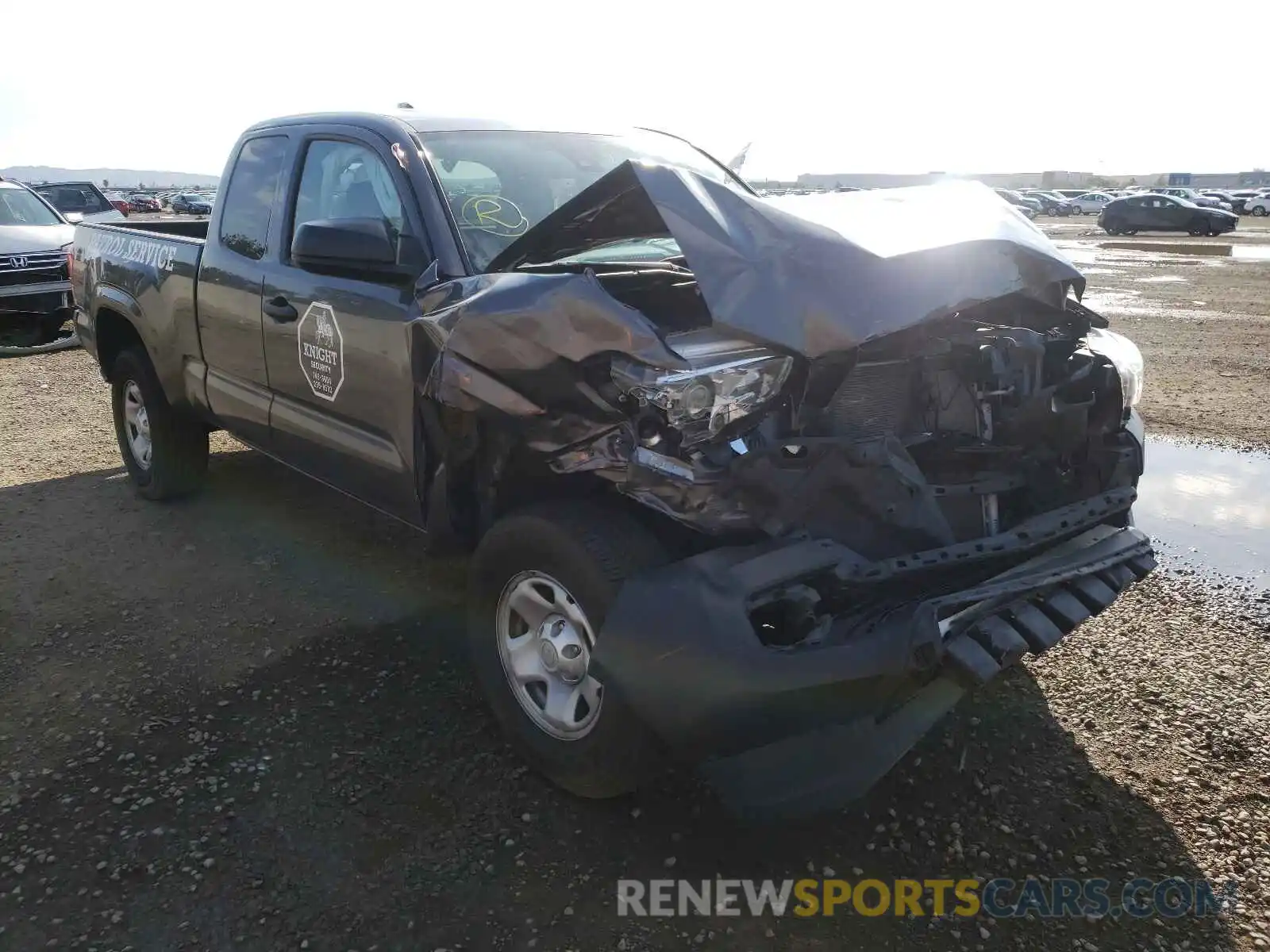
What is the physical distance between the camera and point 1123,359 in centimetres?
326

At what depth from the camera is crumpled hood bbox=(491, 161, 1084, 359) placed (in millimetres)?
2416

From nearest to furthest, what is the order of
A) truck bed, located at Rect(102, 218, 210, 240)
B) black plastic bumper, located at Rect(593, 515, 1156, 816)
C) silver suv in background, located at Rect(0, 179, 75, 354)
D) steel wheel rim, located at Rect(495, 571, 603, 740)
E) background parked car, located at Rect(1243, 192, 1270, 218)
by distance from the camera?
black plastic bumper, located at Rect(593, 515, 1156, 816), steel wheel rim, located at Rect(495, 571, 603, 740), truck bed, located at Rect(102, 218, 210, 240), silver suv in background, located at Rect(0, 179, 75, 354), background parked car, located at Rect(1243, 192, 1270, 218)

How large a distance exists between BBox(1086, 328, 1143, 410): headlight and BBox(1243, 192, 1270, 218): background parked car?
60.3 m

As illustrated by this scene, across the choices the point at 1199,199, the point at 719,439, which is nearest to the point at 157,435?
the point at 719,439

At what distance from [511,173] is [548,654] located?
6.20 feet

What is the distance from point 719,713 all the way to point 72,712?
2443 mm

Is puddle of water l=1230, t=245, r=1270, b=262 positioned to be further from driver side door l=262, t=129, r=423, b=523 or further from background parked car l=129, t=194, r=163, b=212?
background parked car l=129, t=194, r=163, b=212

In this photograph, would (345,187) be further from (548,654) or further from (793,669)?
(793,669)

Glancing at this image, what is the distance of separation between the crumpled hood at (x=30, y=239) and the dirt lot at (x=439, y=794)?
809 cm

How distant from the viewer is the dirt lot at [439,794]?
2.37m

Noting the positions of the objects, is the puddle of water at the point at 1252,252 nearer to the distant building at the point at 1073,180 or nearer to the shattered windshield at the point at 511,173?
the shattered windshield at the point at 511,173

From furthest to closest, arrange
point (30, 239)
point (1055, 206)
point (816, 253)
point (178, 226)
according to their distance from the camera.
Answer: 1. point (1055, 206)
2. point (30, 239)
3. point (178, 226)
4. point (816, 253)

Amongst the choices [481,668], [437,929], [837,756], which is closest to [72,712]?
[481,668]

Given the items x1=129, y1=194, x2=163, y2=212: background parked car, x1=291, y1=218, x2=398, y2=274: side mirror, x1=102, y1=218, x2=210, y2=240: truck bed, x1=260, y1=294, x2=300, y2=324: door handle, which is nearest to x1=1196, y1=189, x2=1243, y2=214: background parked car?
x1=129, y1=194, x2=163, y2=212: background parked car
